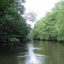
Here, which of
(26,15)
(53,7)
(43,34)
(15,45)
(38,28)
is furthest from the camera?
(38,28)

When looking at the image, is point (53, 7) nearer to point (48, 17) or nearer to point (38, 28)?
point (48, 17)

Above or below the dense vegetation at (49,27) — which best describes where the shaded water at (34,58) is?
below

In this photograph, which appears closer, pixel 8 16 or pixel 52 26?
pixel 8 16

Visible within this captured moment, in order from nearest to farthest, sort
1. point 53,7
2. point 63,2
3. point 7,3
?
point 7,3 < point 63,2 < point 53,7

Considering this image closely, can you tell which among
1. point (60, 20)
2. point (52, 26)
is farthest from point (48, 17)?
point (60, 20)

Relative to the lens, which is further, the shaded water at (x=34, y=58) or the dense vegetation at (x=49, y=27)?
the dense vegetation at (x=49, y=27)

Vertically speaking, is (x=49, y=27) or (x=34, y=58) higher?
(x=49, y=27)

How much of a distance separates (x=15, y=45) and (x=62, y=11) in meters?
22.6

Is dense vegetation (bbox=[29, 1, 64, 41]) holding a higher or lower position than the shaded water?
higher

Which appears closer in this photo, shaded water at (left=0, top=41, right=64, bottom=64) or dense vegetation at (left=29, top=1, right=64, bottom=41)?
shaded water at (left=0, top=41, right=64, bottom=64)

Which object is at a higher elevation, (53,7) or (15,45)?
(53,7)

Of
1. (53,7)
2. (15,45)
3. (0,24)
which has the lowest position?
(15,45)

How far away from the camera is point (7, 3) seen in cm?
2320

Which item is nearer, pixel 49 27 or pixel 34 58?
pixel 34 58
